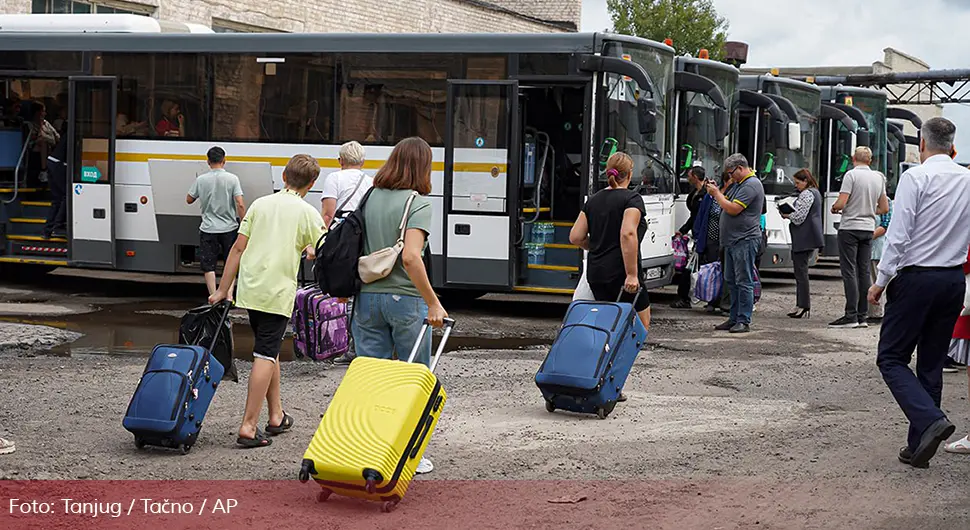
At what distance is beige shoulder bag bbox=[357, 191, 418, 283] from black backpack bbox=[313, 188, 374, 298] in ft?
0.25

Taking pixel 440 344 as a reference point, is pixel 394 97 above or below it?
above

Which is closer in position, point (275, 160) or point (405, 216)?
point (405, 216)

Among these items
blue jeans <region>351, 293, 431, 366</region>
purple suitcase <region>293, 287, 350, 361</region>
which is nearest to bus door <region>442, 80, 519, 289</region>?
purple suitcase <region>293, 287, 350, 361</region>

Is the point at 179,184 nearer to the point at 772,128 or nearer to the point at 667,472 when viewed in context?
the point at 772,128

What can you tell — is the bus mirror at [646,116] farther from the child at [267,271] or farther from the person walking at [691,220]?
the child at [267,271]

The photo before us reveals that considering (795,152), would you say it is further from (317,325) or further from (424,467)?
(424,467)

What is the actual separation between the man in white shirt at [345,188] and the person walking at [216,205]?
94.9 inches

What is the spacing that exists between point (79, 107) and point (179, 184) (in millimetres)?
1854

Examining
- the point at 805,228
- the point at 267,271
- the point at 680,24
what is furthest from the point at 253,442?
the point at 680,24

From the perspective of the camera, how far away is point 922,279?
7.24 m

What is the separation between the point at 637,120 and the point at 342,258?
8.24 metres

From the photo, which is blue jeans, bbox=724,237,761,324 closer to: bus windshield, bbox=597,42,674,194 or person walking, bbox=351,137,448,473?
bus windshield, bbox=597,42,674,194

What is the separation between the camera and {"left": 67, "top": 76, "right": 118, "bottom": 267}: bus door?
52.8ft

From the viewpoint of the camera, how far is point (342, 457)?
6074mm
